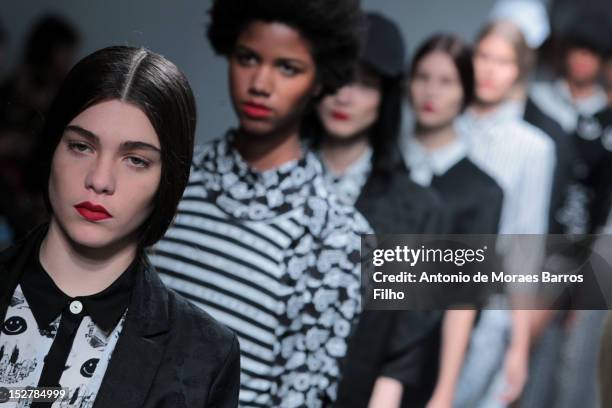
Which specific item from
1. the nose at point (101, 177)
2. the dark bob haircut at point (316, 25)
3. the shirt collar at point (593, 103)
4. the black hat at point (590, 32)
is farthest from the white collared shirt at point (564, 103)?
the nose at point (101, 177)

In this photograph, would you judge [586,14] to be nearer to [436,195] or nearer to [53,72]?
[436,195]

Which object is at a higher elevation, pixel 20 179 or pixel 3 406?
pixel 20 179

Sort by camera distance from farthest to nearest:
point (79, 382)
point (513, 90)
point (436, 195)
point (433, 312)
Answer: point (513, 90) < point (436, 195) < point (433, 312) < point (79, 382)

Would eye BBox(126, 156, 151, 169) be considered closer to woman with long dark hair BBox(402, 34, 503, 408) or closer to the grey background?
the grey background

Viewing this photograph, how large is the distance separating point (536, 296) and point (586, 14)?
0.73m

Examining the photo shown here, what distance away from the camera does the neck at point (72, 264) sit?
1.47 metres

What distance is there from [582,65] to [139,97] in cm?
142

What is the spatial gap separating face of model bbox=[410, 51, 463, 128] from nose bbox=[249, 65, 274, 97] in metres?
0.57

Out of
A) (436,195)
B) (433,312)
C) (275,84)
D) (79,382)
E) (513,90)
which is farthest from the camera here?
(513,90)

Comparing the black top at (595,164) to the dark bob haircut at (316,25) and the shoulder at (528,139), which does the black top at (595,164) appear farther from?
the dark bob haircut at (316,25)

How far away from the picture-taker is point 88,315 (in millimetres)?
1472

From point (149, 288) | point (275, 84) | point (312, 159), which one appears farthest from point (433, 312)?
point (149, 288)

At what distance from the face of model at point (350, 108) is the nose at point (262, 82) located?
13.9 inches

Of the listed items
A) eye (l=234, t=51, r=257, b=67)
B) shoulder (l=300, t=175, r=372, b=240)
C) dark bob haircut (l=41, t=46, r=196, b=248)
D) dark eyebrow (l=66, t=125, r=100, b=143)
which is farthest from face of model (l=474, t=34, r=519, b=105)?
dark eyebrow (l=66, t=125, r=100, b=143)
